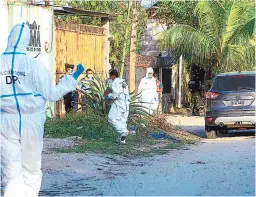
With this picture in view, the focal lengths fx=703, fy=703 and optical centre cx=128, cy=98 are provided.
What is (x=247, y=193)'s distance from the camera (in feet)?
26.5

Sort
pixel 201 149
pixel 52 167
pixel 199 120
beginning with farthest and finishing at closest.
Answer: pixel 199 120
pixel 201 149
pixel 52 167

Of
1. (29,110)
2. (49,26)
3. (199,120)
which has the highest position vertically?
(49,26)

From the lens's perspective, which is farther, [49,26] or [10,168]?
[49,26]

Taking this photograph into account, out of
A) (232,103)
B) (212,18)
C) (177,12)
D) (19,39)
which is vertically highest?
(177,12)

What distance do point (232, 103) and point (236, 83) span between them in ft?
1.78

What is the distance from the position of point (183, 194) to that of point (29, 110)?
2234 millimetres

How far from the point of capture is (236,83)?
627 inches

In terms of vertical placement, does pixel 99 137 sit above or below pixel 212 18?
below

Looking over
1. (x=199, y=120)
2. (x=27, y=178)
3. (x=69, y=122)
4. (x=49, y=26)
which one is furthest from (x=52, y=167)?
(x=199, y=120)

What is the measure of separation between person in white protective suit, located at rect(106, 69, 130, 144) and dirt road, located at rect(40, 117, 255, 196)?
131 cm

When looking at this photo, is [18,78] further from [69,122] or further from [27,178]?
[69,122]

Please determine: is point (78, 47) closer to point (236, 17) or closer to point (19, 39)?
point (236, 17)

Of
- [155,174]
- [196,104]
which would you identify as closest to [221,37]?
[196,104]

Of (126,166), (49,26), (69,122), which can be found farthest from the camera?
(49,26)
